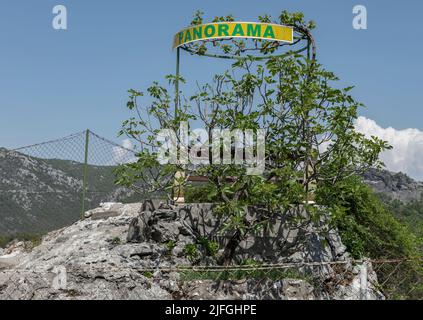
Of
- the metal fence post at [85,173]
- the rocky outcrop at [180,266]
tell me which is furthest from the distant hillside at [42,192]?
the rocky outcrop at [180,266]

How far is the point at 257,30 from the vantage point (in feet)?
43.9

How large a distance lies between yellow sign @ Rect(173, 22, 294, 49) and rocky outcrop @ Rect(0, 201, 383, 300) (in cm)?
399

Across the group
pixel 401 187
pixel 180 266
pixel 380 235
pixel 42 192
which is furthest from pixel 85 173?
pixel 401 187

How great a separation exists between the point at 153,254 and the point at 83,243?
2633 millimetres

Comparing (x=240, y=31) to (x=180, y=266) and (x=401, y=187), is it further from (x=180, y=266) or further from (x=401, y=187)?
(x=401, y=187)

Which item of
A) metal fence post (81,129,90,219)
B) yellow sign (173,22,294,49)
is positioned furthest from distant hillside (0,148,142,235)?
yellow sign (173,22,294,49)

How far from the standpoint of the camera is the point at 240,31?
13.3 metres

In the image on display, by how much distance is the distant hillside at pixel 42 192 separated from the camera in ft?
56.7

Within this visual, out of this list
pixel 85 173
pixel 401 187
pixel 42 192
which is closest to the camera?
pixel 85 173

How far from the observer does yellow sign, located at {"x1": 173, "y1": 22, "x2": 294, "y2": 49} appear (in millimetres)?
13312

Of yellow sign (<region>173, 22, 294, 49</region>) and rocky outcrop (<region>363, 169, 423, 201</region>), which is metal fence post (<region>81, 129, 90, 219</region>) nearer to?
yellow sign (<region>173, 22, 294, 49</region>)

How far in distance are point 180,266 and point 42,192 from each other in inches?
295

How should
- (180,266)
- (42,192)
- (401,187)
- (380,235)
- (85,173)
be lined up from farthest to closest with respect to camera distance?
(401,187), (42,192), (85,173), (380,235), (180,266)
